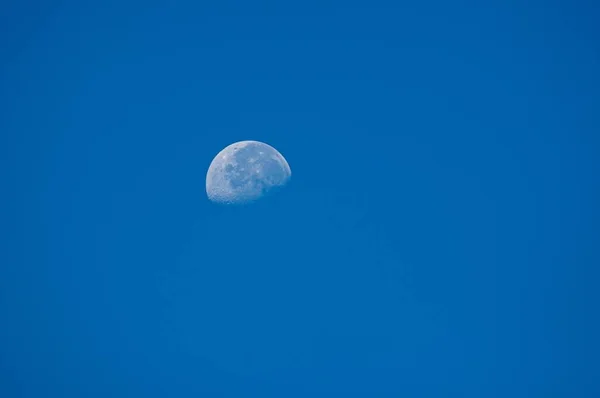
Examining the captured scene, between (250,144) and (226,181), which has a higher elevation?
(250,144)

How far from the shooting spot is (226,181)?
6.92 m

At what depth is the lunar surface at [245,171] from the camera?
688cm

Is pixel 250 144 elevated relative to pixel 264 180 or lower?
elevated

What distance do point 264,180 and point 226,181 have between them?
64 cm

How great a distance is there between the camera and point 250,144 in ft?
24.0

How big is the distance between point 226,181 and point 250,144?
86cm

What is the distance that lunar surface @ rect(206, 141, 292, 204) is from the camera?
688 centimetres

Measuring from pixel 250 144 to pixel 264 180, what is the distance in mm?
798

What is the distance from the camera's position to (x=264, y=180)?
6961 millimetres

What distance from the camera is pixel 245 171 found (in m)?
6.90
